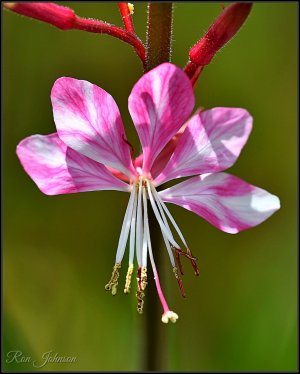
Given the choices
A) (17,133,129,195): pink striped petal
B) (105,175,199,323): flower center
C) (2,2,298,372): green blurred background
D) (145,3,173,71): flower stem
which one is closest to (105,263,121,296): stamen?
(105,175,199,323): flower center

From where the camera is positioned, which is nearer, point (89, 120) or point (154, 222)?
point (89, 120)

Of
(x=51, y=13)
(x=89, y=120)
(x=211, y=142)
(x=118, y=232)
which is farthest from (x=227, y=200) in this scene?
(x=118, y=232)

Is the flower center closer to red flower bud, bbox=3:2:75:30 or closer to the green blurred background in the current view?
red flower bud, bbox=3:2:75:30

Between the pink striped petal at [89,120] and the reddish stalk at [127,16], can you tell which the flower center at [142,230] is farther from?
the reddish stalk at [127,16]

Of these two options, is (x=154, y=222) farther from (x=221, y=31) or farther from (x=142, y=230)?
(x=221, y=31)

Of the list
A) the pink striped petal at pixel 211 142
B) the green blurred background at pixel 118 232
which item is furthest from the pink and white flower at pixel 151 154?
the green blurred background at pixel 118 232
